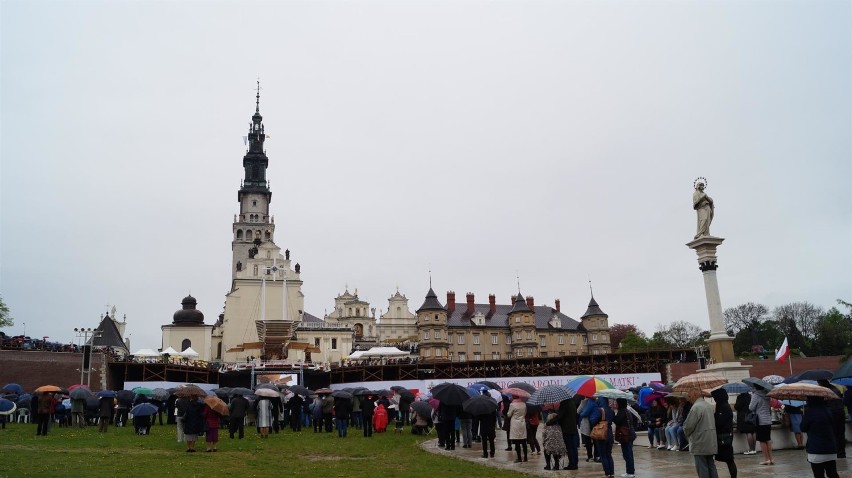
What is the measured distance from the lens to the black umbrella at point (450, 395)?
748 inches

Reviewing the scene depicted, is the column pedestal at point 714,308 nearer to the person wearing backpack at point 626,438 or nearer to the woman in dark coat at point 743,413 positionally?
the woman in dark coat at point 743,413

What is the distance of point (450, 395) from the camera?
19.2m

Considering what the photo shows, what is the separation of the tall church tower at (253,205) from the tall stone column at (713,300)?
265ft

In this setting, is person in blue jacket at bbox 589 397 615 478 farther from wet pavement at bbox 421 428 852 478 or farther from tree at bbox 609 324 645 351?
tree at bbox 609 324 645 351

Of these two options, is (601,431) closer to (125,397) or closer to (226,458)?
(226,458)

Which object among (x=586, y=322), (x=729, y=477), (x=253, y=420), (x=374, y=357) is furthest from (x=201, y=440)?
(x=586, y=322)

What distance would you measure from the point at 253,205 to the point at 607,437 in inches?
3894

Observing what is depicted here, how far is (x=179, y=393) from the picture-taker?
1842 cm

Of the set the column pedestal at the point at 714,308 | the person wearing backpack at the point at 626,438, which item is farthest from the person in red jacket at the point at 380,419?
the person wearing backpack at the point at 626,438

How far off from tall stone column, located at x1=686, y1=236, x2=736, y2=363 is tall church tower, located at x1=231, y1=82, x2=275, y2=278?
80.6 m

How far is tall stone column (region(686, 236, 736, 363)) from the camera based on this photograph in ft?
83.1

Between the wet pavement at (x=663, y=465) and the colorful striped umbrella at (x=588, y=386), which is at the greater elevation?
the colorful striped umbrella at (x=588, y=386)

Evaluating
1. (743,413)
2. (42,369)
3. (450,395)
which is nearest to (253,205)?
(42,369)

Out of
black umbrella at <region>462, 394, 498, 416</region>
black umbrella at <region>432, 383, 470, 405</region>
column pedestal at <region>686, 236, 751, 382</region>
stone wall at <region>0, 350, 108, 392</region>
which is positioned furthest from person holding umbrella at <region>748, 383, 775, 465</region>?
stone wall at <region>0, 350, 108, 392</region>
